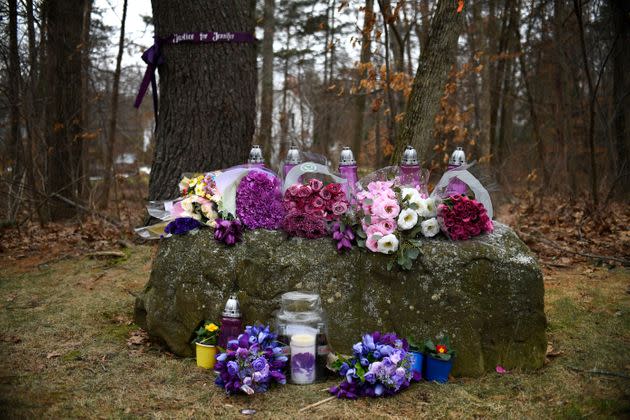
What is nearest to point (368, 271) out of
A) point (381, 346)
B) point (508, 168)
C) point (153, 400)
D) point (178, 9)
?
point (381, 346)

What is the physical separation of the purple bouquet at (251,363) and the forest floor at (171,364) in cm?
8

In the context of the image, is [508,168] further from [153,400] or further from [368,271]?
[153,400]

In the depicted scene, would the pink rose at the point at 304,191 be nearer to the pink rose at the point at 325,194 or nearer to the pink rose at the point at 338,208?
the pink rose at the point at 325,194

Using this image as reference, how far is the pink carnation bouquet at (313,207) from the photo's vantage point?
3957mm

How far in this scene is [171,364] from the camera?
395 centimetres

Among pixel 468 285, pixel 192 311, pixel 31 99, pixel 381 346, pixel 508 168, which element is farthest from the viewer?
pixel 508 168

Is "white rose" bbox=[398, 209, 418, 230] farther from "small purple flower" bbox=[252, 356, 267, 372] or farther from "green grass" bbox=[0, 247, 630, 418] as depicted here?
"small purple flower" bbox=[252, 356, 267, 372]

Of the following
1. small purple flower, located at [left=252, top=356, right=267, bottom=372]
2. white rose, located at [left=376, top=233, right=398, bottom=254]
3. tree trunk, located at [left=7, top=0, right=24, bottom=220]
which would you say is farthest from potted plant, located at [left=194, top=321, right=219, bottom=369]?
tree trunk, located at [left=7, top=0, right=24, bottom=220]

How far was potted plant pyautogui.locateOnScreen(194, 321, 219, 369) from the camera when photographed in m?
3.87

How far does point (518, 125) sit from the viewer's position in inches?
938

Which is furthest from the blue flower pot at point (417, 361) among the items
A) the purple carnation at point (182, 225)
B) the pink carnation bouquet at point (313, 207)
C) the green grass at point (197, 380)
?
the purple carnation at point (182, 225)

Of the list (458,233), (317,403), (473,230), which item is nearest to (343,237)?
(458,233)

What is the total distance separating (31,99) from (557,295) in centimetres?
751

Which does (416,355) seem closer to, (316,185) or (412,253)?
(412,253)
